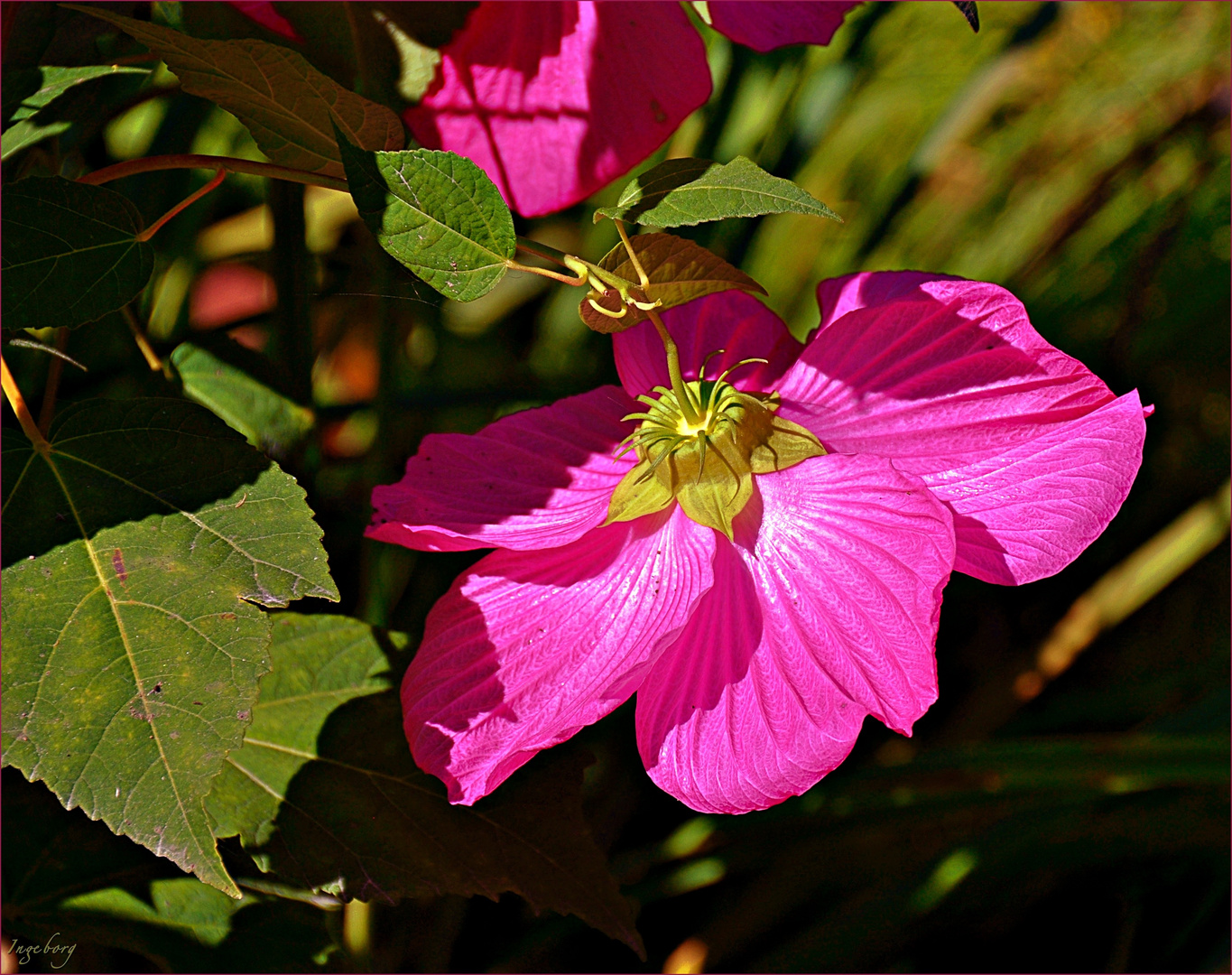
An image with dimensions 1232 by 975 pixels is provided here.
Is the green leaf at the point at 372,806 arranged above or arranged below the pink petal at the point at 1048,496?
below

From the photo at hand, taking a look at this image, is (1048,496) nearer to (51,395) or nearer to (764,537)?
(764,537)

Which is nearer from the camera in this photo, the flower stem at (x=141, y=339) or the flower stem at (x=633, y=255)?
the flower stem at (x=633, y=255)

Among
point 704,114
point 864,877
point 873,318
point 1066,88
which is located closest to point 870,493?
point 873,318

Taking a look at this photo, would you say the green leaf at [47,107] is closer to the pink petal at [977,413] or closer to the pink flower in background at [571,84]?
the pink flower in background at [571,84]

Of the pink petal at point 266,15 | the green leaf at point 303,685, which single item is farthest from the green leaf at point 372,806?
the pink petal at point 266,15

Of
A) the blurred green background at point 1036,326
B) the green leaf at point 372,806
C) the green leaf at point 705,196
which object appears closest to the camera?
the green leaf at point 705,196

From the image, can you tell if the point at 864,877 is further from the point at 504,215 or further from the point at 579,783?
the point at 504,215

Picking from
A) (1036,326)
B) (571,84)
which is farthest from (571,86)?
(1036,326)

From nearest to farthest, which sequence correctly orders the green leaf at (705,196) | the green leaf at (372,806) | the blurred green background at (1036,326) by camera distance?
the green leaf at (705,196)
the green leaf at (372,806)
the blurred green background at (1036,326)
